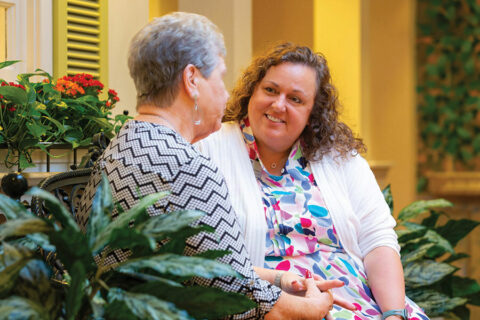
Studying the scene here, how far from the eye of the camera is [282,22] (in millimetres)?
3840

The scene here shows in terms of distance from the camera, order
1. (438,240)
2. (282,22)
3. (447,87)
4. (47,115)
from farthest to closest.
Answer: (447,87) < (282,22) < (438,240) < (47,115)

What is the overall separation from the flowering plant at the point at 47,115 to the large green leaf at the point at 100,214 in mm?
866

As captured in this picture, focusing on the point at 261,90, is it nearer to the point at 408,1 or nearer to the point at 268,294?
the point at 268,294

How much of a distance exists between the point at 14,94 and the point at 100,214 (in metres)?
0.97

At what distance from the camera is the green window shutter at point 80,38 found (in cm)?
228

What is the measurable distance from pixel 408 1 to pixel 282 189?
2892 mm

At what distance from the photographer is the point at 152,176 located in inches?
47.4

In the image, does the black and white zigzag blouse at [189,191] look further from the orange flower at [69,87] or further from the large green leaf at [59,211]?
the orange flower at [69,87]

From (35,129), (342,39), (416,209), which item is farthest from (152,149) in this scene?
(342,39)

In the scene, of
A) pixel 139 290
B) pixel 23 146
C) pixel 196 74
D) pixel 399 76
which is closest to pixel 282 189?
pixel 196 74

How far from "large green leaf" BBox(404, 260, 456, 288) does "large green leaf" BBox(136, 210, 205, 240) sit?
5.61ft

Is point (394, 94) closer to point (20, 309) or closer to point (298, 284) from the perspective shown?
point (298, 284)

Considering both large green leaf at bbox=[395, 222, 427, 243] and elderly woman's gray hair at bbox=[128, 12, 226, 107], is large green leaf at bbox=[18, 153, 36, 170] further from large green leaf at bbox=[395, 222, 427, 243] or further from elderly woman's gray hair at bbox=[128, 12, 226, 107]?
large green leaf at bbox=[395, 222, 427, 243]

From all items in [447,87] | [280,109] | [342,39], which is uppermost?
[342,39]
